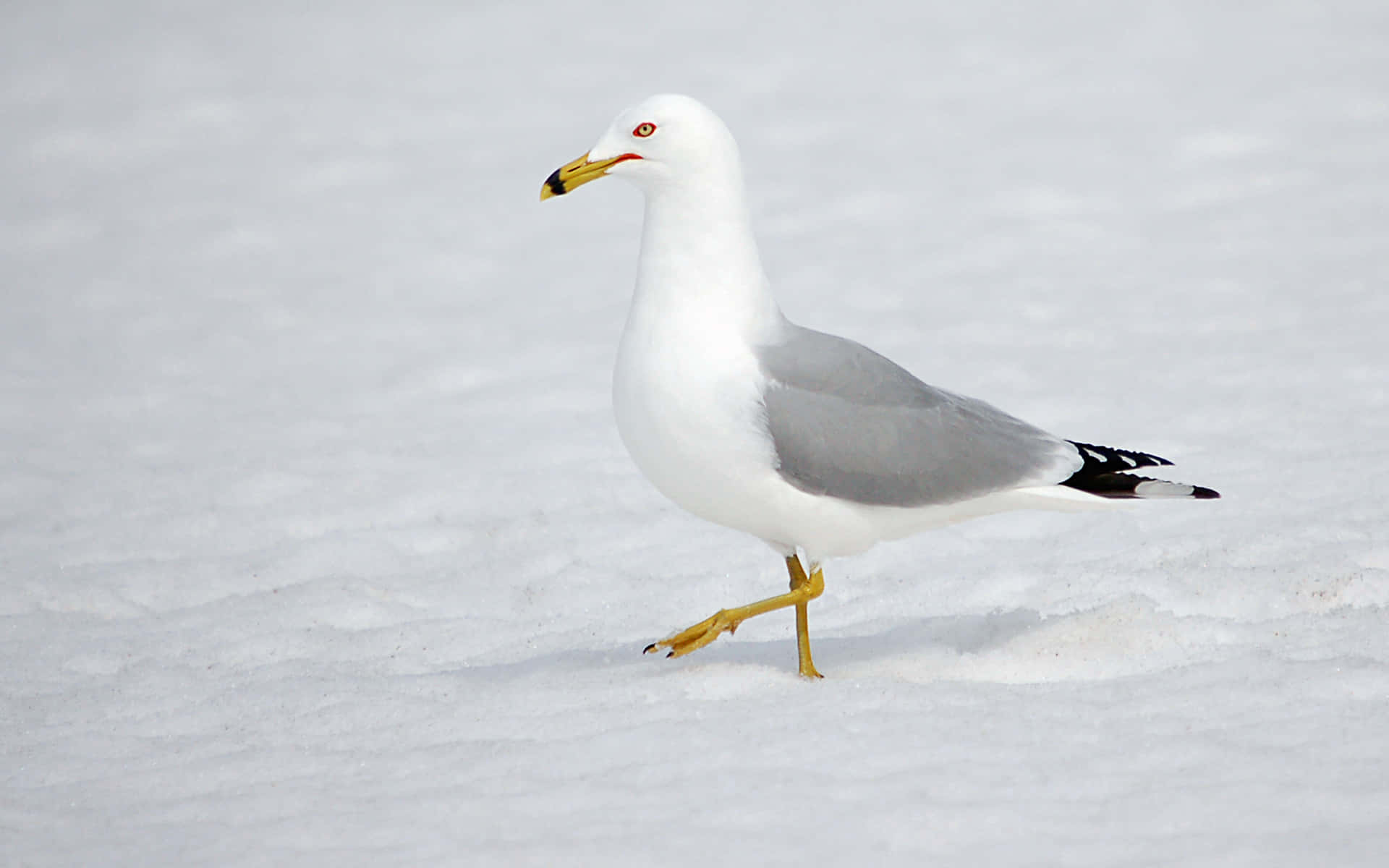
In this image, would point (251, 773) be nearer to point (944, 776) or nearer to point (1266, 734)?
point (944, 776)

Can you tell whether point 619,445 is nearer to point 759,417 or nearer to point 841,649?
point 841,649

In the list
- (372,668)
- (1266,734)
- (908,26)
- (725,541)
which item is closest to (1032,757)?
(1266,734)

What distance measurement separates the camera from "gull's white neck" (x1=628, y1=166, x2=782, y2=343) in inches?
175

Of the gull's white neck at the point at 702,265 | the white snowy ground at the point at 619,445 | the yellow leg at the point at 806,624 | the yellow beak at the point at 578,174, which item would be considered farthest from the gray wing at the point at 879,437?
the yellow beak at the point at 578,174

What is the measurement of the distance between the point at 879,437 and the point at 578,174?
3.93ft

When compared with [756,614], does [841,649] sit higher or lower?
lower

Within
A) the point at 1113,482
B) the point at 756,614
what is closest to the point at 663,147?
the point at 756,614

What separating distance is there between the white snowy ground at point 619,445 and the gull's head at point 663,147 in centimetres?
148

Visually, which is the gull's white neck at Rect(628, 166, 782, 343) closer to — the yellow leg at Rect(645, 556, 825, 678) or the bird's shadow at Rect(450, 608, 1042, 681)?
the yellow leg at Rect(645, 556, 825, 678)

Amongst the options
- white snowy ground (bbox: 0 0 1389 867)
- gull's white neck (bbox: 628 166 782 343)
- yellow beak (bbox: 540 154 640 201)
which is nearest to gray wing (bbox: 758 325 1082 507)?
gull's white neck (bbox: 628 166 782 343)

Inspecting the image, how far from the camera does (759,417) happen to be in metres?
4.30

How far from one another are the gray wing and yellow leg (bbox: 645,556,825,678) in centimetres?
34

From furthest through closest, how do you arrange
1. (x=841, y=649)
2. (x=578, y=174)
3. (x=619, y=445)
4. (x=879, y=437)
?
1. (x=619, y=445)
2. (x=841, y=649)
3. (x=578, y=174)
4. (x=879, y=437)

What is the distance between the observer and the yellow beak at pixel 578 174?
453 centimetres
